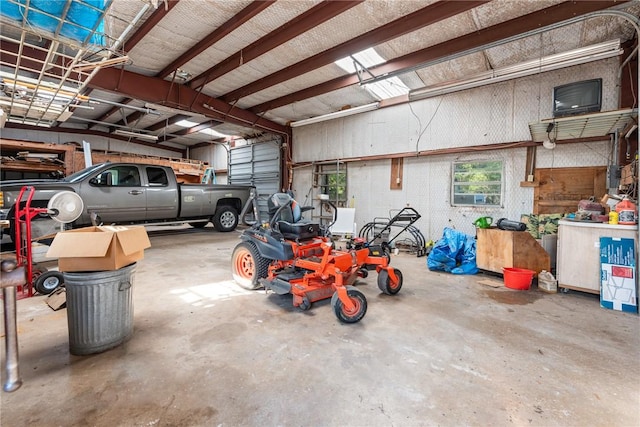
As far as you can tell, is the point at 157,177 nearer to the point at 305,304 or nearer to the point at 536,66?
the point at 305,304

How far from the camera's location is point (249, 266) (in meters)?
3.57

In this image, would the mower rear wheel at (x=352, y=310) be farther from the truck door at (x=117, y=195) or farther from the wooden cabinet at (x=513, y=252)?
the truck door at (x=117, y=195)

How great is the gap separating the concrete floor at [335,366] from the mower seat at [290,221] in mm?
793

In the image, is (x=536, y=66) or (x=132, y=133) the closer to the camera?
(x=536, y=66)

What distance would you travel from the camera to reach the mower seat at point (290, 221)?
3.32m

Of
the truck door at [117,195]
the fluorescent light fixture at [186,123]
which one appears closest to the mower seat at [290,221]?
the truck door at [117,195]

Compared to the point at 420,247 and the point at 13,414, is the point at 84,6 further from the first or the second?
the point at 420,247

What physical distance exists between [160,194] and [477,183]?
687 cm

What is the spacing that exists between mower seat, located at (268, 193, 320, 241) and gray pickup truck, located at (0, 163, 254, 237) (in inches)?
92.4

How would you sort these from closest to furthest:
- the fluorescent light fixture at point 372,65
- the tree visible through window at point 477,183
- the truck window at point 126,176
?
the fluorescent light fixture at point 372,65
the tree visible through window at point 477,183
the truck window at point 126,176

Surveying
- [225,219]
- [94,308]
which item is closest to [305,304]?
[94,308]

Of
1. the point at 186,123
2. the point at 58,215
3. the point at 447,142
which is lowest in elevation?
the point at 58,215

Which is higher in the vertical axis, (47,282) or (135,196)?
(135,196)

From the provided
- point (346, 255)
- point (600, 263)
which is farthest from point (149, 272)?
point (600, 263)
